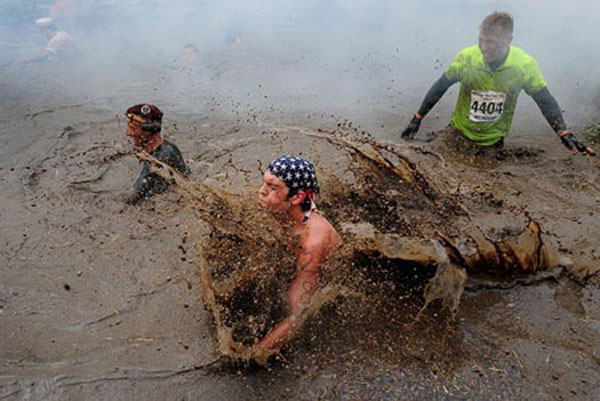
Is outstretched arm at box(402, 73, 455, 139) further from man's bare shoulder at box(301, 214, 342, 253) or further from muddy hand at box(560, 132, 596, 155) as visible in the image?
man's bare shoulder at box(301, 214, 342, 253)

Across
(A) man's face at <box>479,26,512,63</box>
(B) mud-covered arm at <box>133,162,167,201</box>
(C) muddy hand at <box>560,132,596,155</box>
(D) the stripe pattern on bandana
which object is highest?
(A) man's face at <box>479,26,512,63</box>

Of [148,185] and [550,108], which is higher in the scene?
[550,108]

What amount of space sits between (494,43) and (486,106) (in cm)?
68

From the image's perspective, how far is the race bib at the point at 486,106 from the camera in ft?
16.3

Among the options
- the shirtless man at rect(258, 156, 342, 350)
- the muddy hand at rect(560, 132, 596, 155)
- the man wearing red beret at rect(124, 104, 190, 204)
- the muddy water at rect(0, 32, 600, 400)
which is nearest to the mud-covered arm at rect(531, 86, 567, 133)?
the muddy hand at rect(560, 132, 596, 155)

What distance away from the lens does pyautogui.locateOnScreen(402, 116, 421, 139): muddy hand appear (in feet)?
18.6

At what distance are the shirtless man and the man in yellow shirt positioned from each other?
2843mm

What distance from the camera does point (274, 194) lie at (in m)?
3.00

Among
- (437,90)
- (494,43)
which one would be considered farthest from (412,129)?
(494,43)

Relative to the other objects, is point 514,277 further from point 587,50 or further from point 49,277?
point 587,50

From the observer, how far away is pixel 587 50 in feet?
27.0

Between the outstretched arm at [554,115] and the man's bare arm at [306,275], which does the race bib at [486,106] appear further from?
the man's bare arm at [306,275]

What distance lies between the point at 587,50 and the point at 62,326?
917 centimetres

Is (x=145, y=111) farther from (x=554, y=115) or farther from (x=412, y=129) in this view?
(x=554, y=115)
